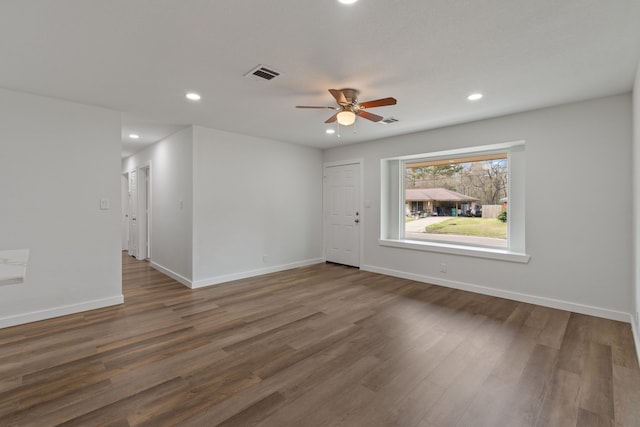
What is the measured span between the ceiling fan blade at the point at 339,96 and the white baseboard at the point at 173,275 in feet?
10.8

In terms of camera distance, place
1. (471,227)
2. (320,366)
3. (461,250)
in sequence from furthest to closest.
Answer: (471,227)
(461,250)
(320,366)

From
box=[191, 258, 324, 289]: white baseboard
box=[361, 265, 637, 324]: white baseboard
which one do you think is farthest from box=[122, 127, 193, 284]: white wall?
box=[361, 265, 637, 324]: white baseboard

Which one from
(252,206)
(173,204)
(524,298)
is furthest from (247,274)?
(524,298)

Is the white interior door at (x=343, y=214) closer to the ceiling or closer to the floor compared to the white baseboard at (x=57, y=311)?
closer to the ceiling

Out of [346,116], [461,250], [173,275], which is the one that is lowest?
[173,275]

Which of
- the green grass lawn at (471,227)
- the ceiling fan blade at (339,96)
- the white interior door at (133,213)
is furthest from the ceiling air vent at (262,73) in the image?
the white interior door at (133,213)

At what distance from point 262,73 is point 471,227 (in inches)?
150

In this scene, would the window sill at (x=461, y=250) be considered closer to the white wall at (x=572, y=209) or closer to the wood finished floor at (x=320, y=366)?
the white wall at (x=572, y=209)

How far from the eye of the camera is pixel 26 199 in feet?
10.0

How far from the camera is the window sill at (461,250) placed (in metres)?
3.79

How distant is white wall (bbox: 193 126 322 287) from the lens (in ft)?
14.5

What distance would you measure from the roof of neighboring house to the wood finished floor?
5.61ft

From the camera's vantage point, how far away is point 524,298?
12.1 ft

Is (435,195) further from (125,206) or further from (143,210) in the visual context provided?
(125,206)
